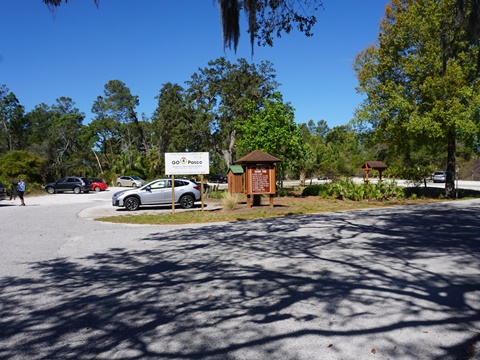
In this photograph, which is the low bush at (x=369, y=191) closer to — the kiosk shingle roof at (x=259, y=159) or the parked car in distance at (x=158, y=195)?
the kiosk shingle roof at (x=259, y=159)

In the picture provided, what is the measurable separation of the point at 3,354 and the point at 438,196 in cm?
2439

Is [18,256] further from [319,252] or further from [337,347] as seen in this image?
[337,347]

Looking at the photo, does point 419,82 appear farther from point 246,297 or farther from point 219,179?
point 219,179

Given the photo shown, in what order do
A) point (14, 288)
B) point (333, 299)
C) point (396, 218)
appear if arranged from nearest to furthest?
point (333, 299)
point (14, 288)
point (396, 218)

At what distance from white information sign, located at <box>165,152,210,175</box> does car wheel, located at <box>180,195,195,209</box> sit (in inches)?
111

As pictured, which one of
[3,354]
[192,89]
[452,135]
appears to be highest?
[192,89]

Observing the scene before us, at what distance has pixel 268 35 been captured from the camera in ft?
24.4

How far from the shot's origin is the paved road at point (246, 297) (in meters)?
3.59

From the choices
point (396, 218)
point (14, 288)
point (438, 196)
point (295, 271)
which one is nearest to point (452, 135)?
point (438, 196)

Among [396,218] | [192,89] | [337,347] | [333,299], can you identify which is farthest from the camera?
[192,89]

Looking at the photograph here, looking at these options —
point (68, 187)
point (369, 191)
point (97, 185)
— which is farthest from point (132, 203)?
point (97, 185)

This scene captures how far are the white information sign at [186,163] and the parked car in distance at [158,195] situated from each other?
8.63 feet

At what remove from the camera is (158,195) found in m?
18.0

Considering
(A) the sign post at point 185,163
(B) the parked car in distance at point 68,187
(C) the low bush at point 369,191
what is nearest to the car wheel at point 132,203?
(A) the sign post at point 185,163
